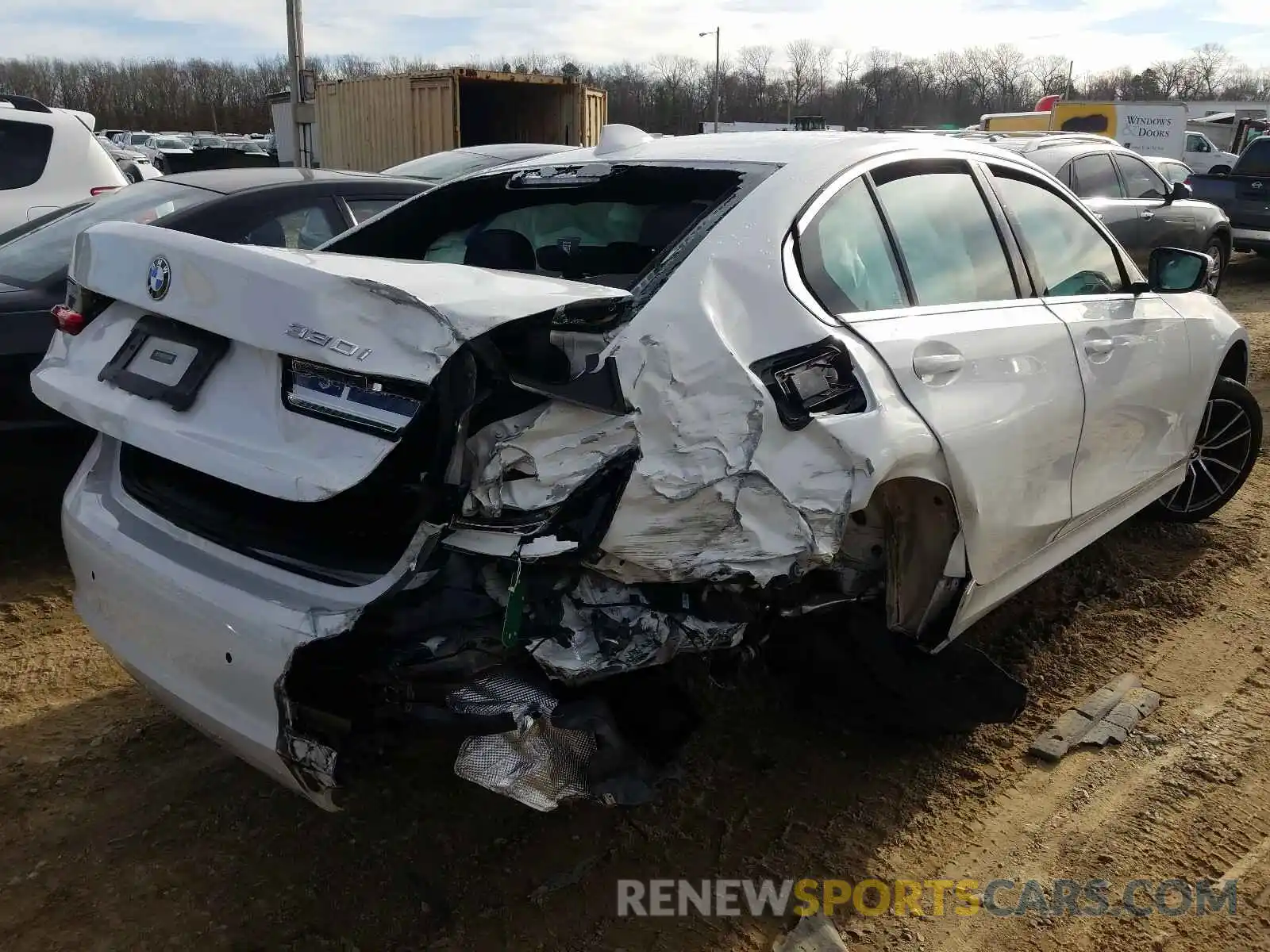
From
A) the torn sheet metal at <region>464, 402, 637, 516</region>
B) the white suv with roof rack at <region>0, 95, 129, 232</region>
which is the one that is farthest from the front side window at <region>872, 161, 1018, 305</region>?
the white suv with roof rack at <region>0, 95, 129, 232</region>

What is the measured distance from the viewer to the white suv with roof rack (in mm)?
6652

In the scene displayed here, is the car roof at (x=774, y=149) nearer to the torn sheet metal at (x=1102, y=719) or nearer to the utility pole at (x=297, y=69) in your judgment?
the torn sheet metal at (x=1102, y=719)

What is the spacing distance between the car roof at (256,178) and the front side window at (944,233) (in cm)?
319

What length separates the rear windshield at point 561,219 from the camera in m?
2.74

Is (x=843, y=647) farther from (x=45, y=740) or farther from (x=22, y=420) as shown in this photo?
(x=22, y=420)

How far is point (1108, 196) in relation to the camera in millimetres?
8812

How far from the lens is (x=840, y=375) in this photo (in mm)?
2281

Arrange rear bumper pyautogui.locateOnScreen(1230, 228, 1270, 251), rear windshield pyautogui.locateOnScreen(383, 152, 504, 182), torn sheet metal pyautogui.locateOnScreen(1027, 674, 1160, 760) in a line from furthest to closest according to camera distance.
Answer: rear bumper pyautogui.locateOnScreen(1230, 228, 1270, 251)
rear windshield pyautogui.locateOnScreen(383, 152, 504, 182)
torn sheet metal pyautogui.locateOnScreen(1027, 674, 1160, 760)

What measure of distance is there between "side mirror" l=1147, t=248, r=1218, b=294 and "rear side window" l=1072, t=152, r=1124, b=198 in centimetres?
511

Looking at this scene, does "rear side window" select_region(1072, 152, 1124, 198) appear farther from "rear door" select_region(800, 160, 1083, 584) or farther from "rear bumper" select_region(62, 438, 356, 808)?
"rear bumper" select_region(62, 438, 356, 808)

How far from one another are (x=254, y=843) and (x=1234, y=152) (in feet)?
109

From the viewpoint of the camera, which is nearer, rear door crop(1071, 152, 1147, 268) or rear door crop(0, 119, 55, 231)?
rear door crop(0, 119, 55, 231)

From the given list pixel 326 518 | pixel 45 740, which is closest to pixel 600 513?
pixel 326 518

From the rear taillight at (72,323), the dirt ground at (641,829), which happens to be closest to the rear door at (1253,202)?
the dirt ground at (641,829)
